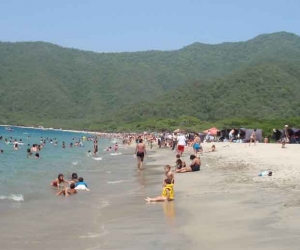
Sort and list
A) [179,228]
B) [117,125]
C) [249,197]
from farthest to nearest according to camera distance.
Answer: [117,125] → [249,197] → [179,228]

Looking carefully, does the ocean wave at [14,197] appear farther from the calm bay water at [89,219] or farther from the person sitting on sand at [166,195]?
the person sitting on sand at [166,195]

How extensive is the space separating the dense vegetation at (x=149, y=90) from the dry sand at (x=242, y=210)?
78904mm

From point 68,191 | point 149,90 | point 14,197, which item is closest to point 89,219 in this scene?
point 14,197

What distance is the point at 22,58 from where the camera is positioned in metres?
193

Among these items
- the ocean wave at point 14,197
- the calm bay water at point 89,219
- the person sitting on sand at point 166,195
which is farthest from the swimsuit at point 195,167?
the ocean wave at point 14,197

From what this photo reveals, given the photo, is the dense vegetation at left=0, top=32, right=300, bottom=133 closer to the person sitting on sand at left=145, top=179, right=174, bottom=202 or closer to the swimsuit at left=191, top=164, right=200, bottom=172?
the swimsuit at left=191, top=164, right=200, bottom=172

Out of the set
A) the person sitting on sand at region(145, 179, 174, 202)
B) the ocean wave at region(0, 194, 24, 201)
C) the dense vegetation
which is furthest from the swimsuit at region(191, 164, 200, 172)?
the dense vegetation

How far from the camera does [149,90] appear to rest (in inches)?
6983

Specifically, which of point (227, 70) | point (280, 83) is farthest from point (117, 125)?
point (227, 70)

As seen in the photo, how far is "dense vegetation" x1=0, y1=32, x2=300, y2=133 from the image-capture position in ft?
369

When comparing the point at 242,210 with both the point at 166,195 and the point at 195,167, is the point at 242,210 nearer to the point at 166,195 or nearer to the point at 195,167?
the point at 166,195

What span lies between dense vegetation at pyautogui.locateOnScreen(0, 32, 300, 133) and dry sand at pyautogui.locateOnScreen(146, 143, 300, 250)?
78904 millimetres

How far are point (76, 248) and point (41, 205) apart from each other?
203 inches

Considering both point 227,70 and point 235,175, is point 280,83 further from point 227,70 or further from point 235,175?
point 235,175
